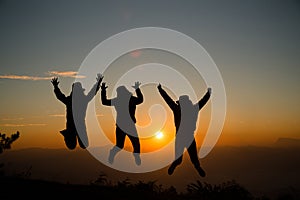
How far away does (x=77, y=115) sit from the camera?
15141 millimetres

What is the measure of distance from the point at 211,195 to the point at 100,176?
18.2 feet

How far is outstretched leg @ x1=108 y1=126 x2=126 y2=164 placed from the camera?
1478cm

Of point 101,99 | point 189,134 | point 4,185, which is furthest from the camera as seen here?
point 101,99

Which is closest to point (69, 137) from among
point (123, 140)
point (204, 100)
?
point (123, 140)

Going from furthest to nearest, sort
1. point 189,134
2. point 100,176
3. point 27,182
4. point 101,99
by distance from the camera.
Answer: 1. point 100,176
2. point 101,99
3. point 189,134
4. point 27,182

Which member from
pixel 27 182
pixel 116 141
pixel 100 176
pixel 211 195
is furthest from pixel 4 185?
pixel 211 195

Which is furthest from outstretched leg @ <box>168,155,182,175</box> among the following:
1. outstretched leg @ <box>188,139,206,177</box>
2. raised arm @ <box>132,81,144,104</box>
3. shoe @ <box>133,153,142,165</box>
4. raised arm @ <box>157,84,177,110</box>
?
raised arm @ <box>132,81,144,104</box>

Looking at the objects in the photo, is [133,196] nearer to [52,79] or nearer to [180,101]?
[180,101]

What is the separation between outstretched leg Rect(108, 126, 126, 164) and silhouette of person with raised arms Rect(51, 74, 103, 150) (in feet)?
3.75

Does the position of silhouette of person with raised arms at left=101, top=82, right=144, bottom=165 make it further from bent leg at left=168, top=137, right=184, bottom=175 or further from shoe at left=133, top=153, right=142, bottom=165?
bent leg at left=168, top=137, right=184, bottom=175

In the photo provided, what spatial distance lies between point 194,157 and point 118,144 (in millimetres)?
3308

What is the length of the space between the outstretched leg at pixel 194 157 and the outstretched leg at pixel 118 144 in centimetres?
291

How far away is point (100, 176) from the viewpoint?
1720 cm

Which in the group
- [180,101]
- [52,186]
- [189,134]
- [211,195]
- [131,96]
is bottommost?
[211,195]
